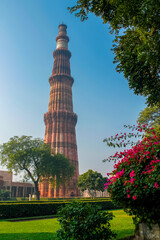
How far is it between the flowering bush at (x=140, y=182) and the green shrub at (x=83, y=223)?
3.38ft

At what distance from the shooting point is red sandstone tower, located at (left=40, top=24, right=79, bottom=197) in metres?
57.4

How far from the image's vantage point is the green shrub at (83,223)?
564 centimetres

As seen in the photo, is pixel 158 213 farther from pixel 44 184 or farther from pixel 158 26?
pixel 44 184

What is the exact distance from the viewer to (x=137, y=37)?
884 centimetres

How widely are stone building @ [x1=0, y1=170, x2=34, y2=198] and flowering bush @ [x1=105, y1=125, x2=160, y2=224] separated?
58496mm

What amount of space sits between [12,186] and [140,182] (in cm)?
6148

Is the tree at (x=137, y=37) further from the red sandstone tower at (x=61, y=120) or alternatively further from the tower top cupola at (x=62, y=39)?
the tower top cupola at (x=62, y=39)

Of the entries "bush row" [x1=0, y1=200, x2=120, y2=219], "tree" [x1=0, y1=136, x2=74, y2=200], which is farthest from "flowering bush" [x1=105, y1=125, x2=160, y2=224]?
"tree" [x1=0, y1=136, x2=74, y2=200]

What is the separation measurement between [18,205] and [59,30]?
2949 inches

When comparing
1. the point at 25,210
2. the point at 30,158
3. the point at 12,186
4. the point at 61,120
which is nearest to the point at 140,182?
the point at 25,210

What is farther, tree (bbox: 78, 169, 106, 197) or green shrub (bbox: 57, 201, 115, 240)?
tree (bbox: 78, 169, 106, 197)

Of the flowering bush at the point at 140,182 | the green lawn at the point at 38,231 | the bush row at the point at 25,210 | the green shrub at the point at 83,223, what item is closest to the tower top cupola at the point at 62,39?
the bush row at the point at 25,210

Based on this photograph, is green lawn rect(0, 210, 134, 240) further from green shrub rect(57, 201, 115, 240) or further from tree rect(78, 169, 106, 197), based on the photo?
tree rect(78, 169, 106, 197)

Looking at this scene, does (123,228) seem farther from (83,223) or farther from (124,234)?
(83,223)
